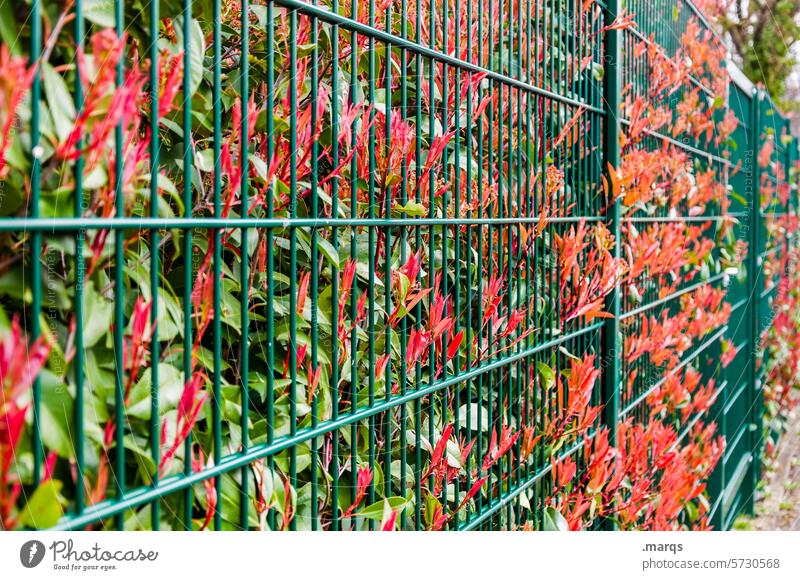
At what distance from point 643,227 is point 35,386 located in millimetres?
2483

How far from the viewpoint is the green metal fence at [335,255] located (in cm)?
92

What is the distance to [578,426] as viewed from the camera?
7.55 feet

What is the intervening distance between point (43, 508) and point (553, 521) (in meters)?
1.58

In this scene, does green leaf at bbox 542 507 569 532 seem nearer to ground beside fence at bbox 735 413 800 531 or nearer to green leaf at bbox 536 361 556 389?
green leaf at bbox 536 361 556 389

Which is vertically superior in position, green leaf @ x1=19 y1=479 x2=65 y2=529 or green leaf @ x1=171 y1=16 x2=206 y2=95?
green leaf @ x1=171 y1=16 x2=206 y2=95

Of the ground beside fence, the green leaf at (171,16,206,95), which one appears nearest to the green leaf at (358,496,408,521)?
the green leaf at (171,16,206,95)

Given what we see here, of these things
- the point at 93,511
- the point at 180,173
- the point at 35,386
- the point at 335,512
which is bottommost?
the point at 335,512

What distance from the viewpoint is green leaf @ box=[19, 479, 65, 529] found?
84cm

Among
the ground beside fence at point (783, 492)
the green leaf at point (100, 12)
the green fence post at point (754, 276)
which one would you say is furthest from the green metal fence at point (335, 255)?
the ground beside fence at point (783, 492)

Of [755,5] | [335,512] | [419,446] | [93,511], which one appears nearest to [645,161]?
[419,446]

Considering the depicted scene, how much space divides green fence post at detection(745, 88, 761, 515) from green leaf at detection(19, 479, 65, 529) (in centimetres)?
448

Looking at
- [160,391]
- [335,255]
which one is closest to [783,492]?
[335,255]

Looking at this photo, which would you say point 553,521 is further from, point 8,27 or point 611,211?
point 8,27
